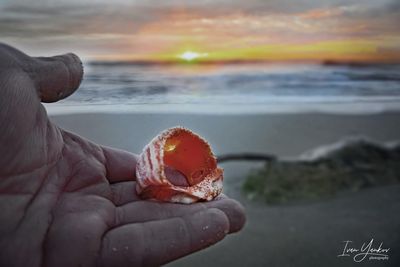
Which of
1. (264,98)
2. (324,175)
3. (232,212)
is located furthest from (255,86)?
(232,212)

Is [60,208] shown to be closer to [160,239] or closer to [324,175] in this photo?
[160,239]

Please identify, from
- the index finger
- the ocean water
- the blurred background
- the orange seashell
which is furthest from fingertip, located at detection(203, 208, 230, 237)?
the ocean water

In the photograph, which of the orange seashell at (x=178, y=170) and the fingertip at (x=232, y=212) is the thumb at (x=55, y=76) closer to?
the orange seashell at (x=178, y=170)

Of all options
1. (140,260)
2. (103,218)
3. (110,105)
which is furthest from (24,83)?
(110,105)

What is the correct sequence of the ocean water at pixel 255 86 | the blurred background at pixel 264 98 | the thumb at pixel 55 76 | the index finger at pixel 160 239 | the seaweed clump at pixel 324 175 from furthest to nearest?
the ocean water at pixel 255 86 → the seaweed clump at pixel 324 175 → the blurred background at pixel 264 98 → the thumb at pixel 55 76 → the index finger at pixel 160 239

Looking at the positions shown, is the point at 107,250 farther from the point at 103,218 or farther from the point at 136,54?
the point at 136,54

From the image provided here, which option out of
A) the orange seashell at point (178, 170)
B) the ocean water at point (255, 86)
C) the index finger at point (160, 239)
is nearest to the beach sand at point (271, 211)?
the ocean water at point (255, 86)

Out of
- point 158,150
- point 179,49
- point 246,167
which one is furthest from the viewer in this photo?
point 179,49
